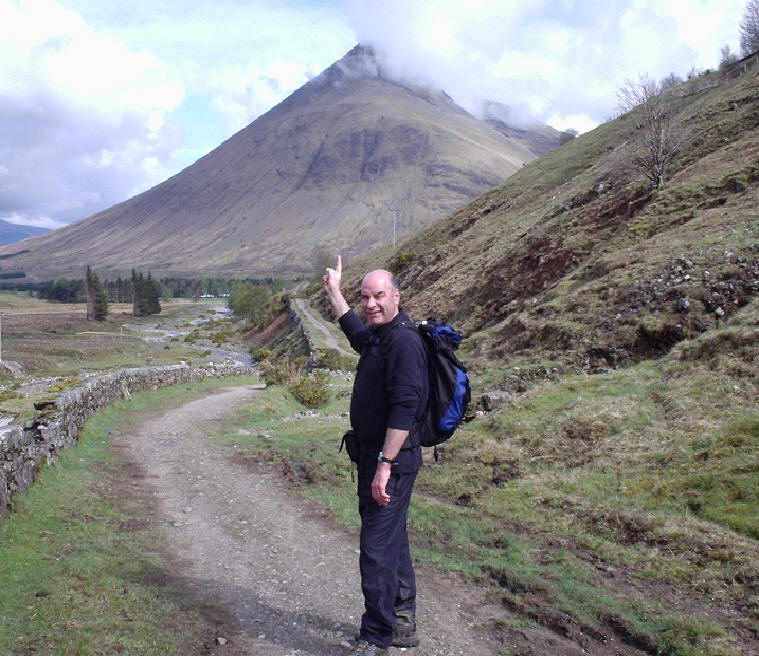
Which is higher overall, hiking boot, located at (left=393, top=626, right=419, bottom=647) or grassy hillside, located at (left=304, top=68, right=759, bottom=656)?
grassy hillside, located at (left=304, top=68, right=759, bottom=656)

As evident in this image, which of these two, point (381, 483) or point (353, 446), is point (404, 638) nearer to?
point (381, 483)

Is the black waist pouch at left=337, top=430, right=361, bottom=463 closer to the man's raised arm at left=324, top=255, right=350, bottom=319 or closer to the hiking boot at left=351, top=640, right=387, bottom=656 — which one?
the man's raised arm at left=324, top=255, right=350, bottom=319

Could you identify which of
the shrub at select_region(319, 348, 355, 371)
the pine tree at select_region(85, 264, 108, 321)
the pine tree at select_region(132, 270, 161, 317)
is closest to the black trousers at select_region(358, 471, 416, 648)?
the shrub at select_region(319, 348, 355, 371)

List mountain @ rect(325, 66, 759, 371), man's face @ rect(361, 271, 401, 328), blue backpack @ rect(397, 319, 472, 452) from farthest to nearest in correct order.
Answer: mountain @ rect(325, 66, 759, 371) < man's face @ rect(361, 271, 401, 328) < blue backpack @ rect(397, 319, 472, 452)

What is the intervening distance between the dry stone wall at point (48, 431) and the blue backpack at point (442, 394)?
5217mm

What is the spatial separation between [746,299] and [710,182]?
1168 centimetres

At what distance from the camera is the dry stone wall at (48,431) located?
25.9ft

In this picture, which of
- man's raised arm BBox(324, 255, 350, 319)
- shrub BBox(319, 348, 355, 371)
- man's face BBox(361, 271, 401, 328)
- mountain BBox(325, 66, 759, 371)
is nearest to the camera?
man's face BBox(361, 271, 401, 328)

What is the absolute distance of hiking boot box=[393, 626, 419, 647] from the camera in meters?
5.01

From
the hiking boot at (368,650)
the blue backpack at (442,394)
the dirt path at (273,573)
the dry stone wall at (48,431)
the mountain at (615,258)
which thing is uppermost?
the mountain at (615,258)

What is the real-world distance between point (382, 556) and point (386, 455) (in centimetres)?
79

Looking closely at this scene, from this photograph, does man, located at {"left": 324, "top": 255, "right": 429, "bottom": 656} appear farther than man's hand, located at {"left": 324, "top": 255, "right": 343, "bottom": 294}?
No

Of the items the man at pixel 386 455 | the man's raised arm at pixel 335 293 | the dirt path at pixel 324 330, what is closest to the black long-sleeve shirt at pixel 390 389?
the man at pixel 386 455

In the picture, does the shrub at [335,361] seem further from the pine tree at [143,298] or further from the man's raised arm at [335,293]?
the pine tree at [143,298]
